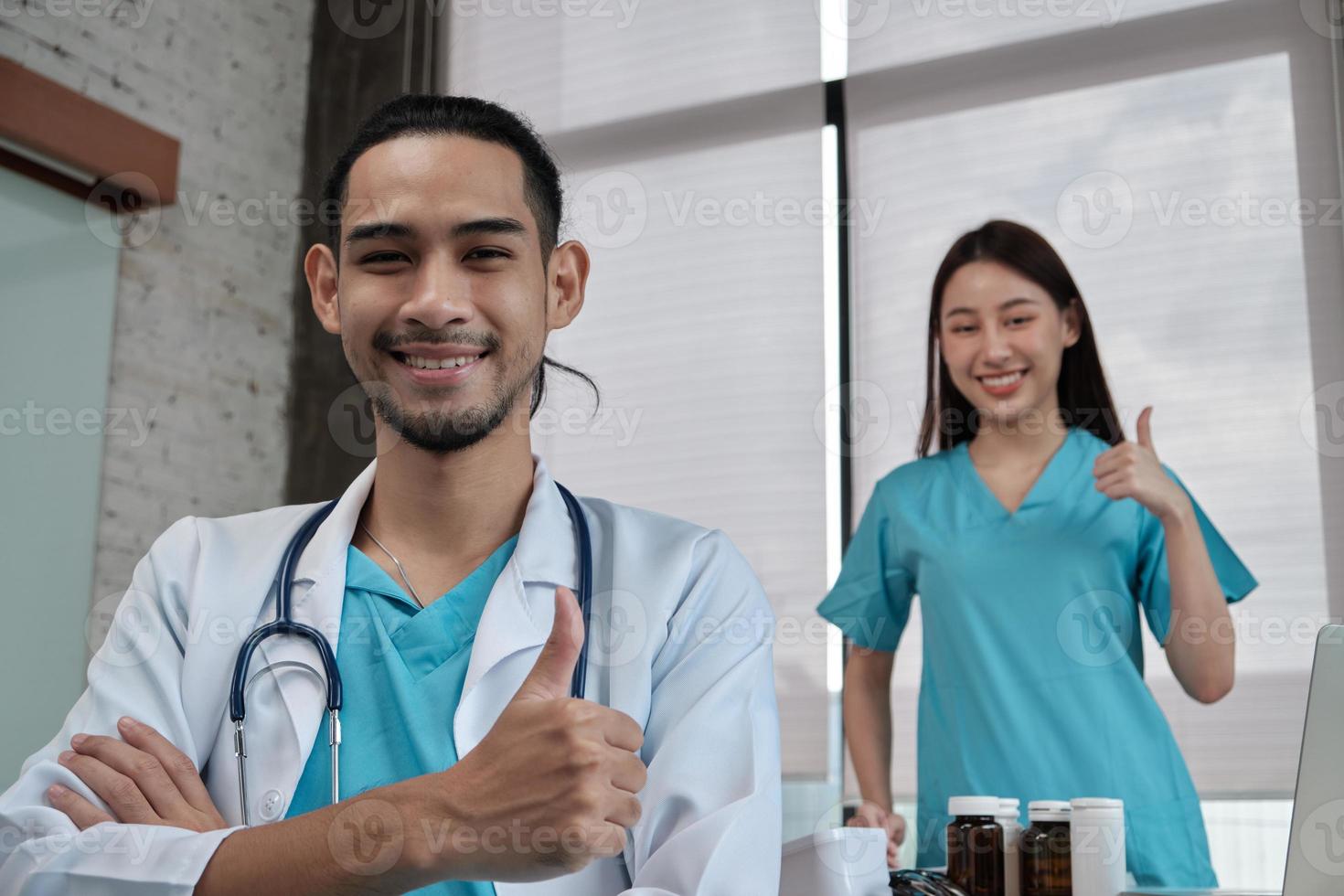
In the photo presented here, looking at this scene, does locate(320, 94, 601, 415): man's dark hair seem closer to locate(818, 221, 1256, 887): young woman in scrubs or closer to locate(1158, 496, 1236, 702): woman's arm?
locate(818, 221, 1256, 887): young woman in scrubs

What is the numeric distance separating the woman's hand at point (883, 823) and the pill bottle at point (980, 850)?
170 millimetres

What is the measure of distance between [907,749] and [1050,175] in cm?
136

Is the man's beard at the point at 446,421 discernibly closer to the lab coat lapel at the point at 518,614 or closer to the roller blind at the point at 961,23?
the lab coat lapel at the point at 518,614

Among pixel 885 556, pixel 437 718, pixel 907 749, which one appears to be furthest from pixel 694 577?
pixel 907 749

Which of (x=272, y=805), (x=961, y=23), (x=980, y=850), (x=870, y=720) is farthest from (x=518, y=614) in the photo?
(x=961, y=23)

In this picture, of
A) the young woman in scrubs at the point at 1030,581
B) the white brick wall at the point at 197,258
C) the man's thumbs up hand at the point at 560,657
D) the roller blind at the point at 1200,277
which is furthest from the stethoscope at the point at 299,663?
the white brick wall at the point at 197,258

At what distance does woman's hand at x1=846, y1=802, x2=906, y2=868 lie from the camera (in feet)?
5.57

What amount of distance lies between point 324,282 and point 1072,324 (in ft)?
4.87

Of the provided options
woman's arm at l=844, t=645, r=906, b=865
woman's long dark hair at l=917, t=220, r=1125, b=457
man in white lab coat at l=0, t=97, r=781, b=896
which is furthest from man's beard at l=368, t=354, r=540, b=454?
woman's long dark hair at l=917, t=220, r=1125, b=457

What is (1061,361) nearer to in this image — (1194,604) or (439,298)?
(1194,604)

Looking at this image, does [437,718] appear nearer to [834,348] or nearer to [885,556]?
[885,556]

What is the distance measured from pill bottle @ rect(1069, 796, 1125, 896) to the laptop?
1.22ft

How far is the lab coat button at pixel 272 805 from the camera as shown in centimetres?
113

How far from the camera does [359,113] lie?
3906 millimetres
